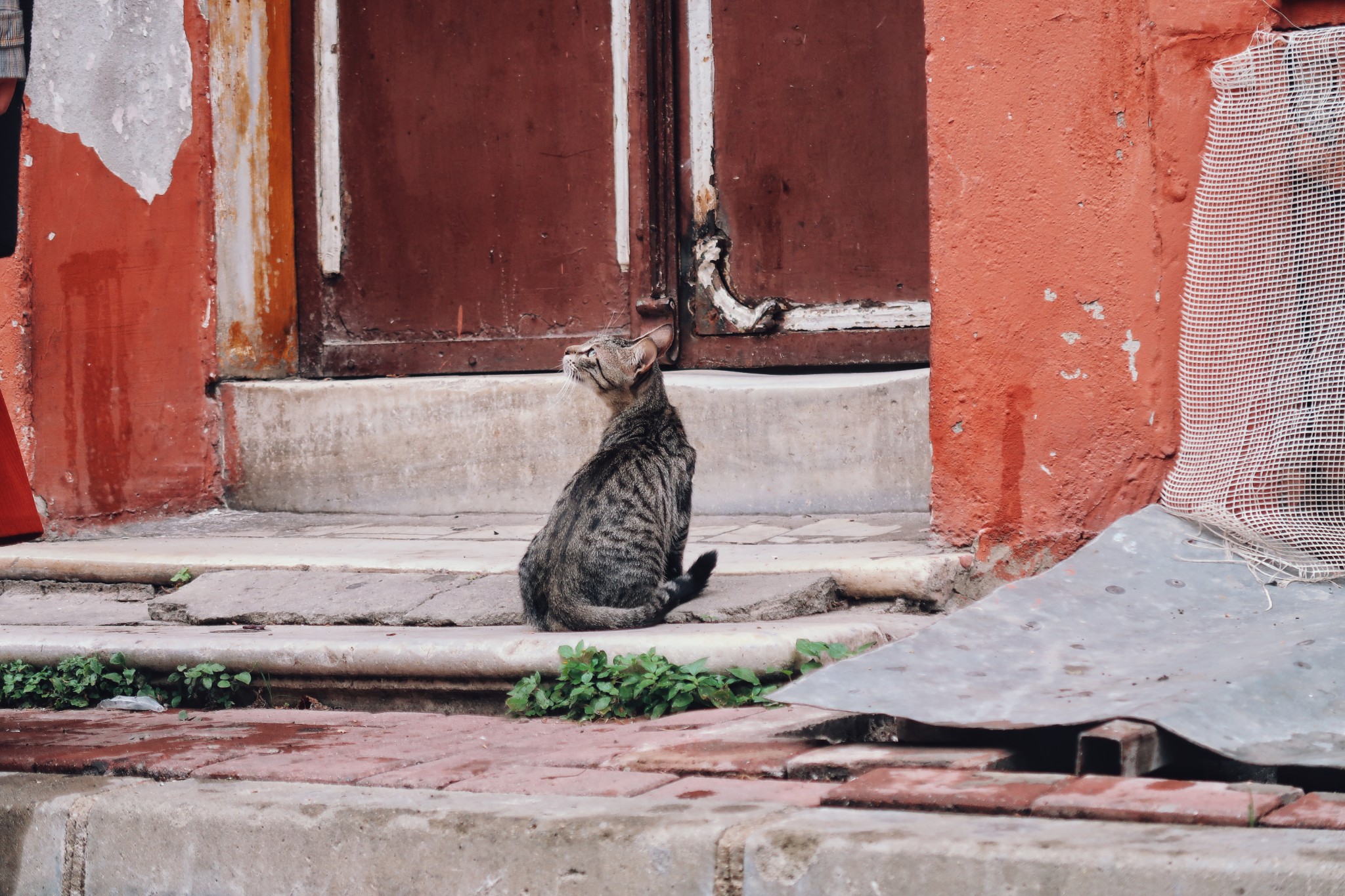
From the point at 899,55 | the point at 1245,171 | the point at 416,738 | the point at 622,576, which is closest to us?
the point at 416,738

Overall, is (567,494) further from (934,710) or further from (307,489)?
(307,489)

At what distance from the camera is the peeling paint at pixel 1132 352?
3.69 metres

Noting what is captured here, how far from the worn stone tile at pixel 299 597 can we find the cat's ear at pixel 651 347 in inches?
34.3

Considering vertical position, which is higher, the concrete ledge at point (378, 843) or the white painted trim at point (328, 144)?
the white painted trim at point (328, 144)

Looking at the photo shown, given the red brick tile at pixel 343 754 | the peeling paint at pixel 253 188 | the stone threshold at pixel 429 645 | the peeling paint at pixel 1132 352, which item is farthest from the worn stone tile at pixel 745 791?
the peeling paint at pixel 253 188

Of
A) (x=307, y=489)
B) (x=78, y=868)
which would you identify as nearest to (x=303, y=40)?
(x=307, y=489)

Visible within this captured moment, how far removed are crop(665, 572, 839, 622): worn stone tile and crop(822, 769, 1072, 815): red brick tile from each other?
1.37 m

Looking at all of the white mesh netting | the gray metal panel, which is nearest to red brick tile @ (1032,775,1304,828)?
the gray metal panel

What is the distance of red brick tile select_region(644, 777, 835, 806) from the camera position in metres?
2.31

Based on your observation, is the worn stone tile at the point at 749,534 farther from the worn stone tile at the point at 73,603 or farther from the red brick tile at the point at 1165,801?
the red brick tile at the point at 1165,801

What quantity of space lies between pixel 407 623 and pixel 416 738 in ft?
Result: 3.06

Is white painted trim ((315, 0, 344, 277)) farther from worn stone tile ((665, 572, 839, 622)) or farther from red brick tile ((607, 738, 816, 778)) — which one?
red brick tile ((607, 738, 816, 778))

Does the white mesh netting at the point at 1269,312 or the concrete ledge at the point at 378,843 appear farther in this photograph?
the white mesh netting at the point at 1269,312

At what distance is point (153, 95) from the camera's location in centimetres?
571
